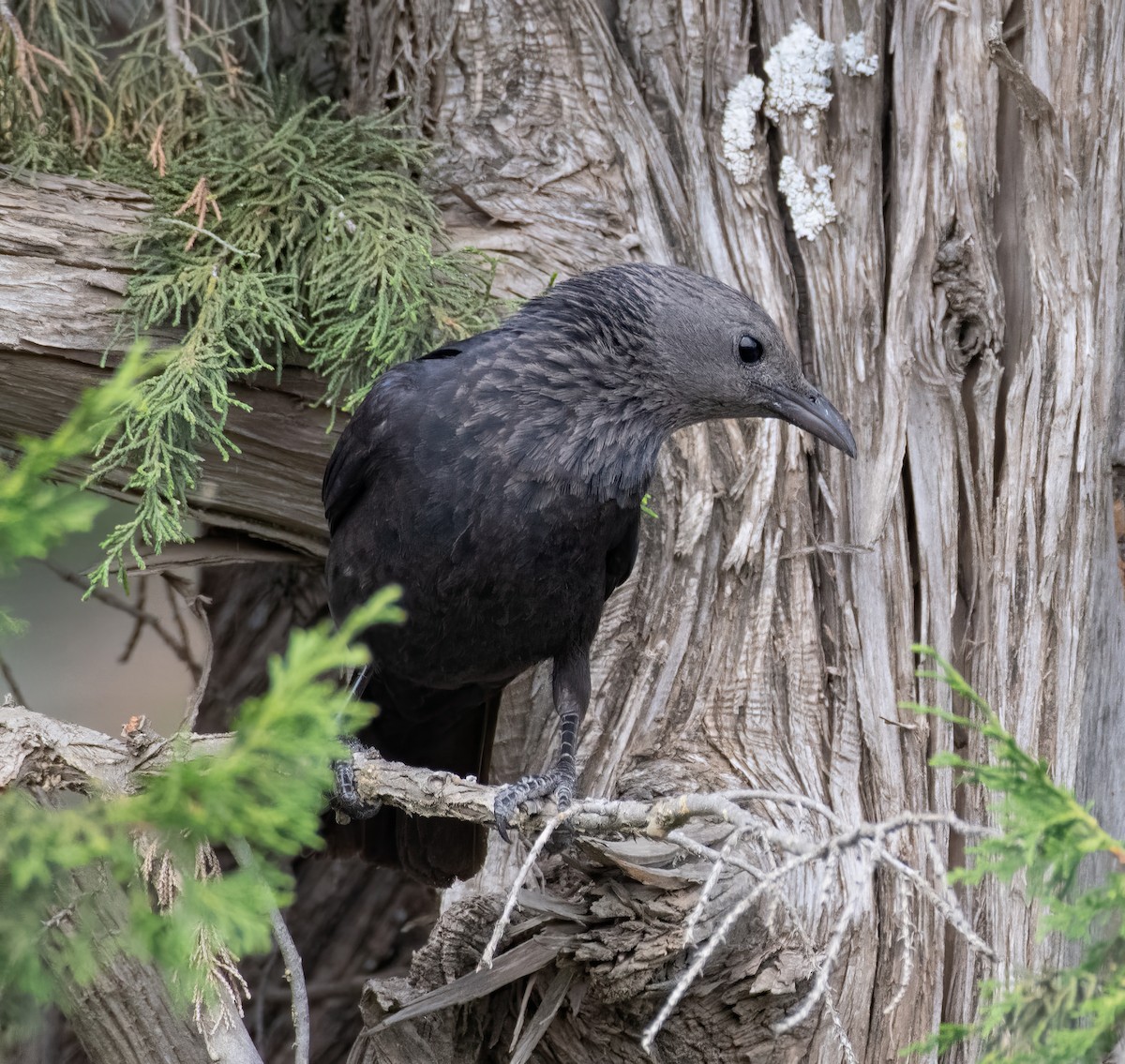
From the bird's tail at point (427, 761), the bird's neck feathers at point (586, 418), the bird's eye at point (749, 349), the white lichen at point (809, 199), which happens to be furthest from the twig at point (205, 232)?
the white lichen at point (809, 199)

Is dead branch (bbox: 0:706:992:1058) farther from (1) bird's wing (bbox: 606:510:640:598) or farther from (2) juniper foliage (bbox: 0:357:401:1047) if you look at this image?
(1) bird's wing (bbox: 606:510:640:598)

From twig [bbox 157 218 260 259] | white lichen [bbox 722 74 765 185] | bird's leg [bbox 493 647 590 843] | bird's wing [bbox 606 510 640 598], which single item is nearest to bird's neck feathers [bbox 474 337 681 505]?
bird's wing [bbox 606 510 640 598]

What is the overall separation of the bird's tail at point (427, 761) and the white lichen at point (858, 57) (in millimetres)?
2439

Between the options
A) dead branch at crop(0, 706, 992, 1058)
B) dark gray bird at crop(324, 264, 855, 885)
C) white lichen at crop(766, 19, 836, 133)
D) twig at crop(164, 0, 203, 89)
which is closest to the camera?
dead branch at crop(0, 706, 992, 1058)

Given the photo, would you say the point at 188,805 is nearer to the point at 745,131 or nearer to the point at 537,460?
the point at 537,460

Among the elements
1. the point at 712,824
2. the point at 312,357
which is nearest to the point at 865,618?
the point at 712,824

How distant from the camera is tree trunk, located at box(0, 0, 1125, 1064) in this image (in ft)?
11.8

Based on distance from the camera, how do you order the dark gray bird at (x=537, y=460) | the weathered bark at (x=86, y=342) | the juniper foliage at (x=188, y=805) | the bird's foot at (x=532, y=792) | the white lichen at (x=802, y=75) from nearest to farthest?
1. the juniper foliage at (x=188, y=805)
2. the bird's foot at (x=532, y=792)
3. the dark gray bird at (x=537, y=460)
4. the weathered bark at (x=86, y=342)
5. the white lichen at (x=802, y=75)

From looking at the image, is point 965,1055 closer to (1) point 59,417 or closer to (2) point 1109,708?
(2) point 1109,708

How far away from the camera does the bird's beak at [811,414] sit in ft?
11.1

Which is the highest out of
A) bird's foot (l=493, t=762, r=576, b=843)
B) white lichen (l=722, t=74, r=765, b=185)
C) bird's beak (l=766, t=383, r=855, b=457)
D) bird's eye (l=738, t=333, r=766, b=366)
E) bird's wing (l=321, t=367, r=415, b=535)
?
white lichen (l=722, t=74, r=765, b=185)

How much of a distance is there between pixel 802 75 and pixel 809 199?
0.42 metres

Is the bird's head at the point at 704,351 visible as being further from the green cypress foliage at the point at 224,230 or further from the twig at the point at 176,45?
the twig at the point at 176,45

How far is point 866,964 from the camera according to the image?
327cm
